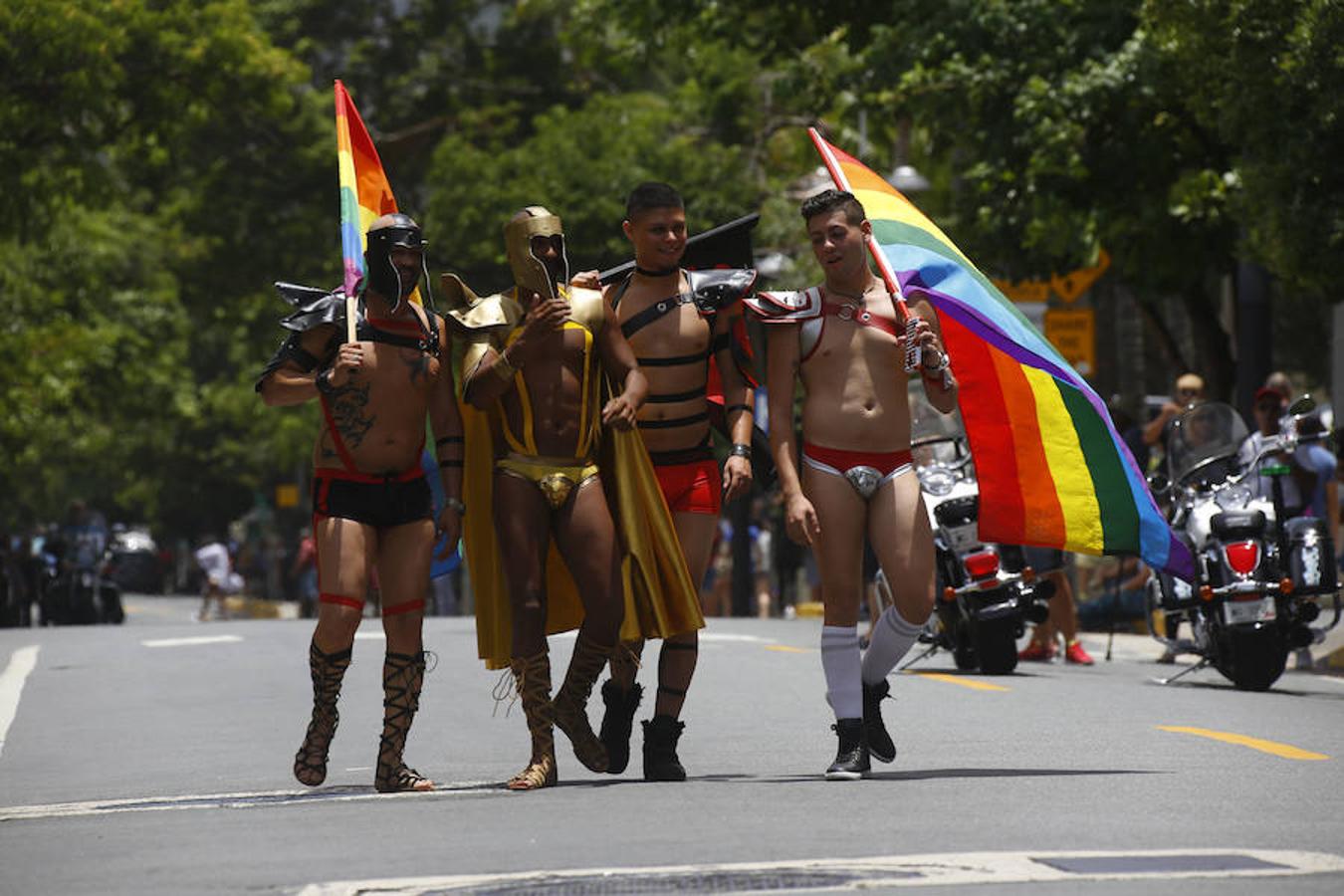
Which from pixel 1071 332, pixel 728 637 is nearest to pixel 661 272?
pixel 728 637

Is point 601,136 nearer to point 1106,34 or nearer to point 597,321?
point 1106,34

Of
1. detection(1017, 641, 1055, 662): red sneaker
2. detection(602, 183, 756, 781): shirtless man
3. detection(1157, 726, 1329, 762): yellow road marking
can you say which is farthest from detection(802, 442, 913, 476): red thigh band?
detection(1017, 641, 1055, 662): red sneaker

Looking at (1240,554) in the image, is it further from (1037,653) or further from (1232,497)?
(1037,653)

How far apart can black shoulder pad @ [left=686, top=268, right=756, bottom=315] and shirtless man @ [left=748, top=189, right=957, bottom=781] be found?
90 millimetres

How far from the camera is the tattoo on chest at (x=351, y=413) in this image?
997 cm

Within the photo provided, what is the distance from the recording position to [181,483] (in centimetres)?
7344

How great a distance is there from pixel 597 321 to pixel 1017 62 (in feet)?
49.1

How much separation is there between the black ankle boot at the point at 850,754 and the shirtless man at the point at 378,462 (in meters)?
1.38

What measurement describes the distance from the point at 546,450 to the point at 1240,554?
21.1 feet

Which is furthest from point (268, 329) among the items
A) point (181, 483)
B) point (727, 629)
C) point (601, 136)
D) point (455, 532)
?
point (455, 532)

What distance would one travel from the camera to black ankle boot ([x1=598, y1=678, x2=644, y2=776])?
10344mm

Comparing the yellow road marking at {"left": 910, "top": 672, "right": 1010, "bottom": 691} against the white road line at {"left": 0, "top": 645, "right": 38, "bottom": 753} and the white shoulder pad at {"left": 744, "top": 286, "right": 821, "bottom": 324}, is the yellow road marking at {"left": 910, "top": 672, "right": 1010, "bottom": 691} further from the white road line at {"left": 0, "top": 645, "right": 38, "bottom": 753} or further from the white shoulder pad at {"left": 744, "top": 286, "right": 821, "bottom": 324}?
the white shoulder pad at {"left": 744, "top": 286, "right": 821, "bottom": 324}

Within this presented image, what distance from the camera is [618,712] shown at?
10.4 metres

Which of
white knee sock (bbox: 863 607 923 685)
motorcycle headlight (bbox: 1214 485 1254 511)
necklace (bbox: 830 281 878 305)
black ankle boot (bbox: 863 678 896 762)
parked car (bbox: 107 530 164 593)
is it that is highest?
parked car (bbox: 107 530 164 593)
